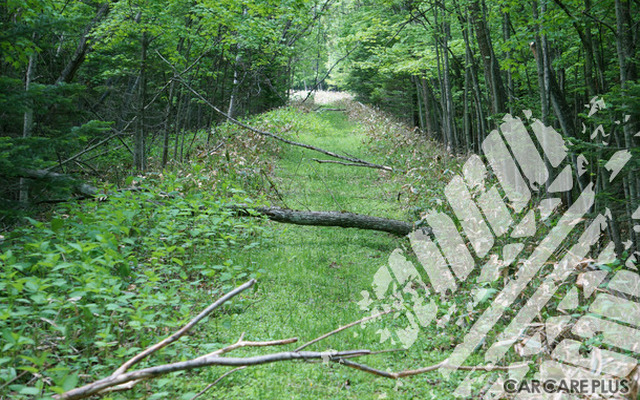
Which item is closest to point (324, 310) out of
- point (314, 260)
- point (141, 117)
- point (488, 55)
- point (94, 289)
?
point (314, 260)

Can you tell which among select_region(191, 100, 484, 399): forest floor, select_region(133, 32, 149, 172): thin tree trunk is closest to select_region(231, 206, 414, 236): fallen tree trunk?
select_region(191, 100, 484, 399): forest floor

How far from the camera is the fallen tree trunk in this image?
7.89 meters

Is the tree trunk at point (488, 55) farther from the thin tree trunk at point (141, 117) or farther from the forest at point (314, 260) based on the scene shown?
the thin tree trunk at point (141, 117)

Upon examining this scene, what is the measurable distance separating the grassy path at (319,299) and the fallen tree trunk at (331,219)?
0.76 ft

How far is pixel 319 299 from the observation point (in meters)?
5.45

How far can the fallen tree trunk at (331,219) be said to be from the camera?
7.89 meters

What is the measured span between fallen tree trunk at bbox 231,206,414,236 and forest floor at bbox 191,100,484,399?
229mm

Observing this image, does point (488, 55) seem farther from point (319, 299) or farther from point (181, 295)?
point (181, 295)

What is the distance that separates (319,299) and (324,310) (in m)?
0.36

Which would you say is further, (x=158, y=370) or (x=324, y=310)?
(x=324, y=310)
